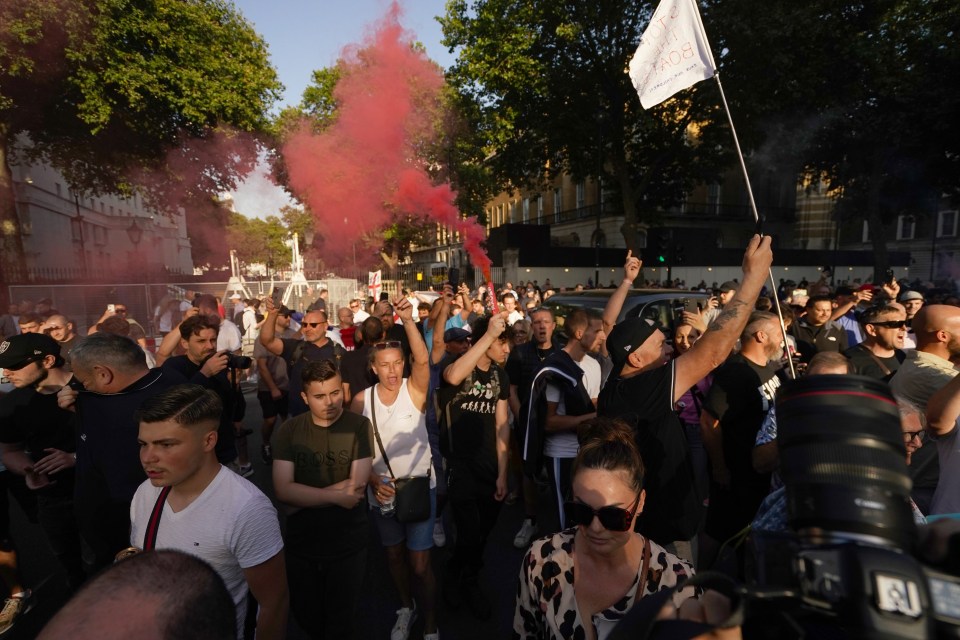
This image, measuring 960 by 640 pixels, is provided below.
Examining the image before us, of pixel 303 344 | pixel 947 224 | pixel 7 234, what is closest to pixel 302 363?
pixel 303 344

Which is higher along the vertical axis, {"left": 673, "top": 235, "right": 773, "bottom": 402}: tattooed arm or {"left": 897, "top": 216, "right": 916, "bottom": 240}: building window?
{"left": 897, "top": 216, "right": 916, "bottom": 240}: building window

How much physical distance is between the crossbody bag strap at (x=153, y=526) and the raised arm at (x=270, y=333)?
11.2 ft

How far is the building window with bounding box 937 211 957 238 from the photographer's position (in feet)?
124

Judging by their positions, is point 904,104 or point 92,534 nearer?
point 92,534

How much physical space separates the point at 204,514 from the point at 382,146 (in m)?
10.4

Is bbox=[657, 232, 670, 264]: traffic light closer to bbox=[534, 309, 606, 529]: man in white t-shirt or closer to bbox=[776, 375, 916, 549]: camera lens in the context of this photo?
bbox=[534, 309, 606, 529]: man in white t-shirt

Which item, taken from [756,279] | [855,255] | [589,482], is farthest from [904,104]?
[589,482]

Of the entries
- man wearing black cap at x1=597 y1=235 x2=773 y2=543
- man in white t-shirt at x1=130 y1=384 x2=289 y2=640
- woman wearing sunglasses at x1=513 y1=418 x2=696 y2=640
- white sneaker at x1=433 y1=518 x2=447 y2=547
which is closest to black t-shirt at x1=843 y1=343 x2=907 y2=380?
man wearing black cap at x1=597 y1=235 x2=773 y2=543

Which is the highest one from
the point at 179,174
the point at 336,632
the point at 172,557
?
the point at 179,174

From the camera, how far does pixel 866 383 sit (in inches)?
32.4

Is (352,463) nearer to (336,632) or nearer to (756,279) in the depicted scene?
(336,632)

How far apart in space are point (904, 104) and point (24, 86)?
29.3 metres

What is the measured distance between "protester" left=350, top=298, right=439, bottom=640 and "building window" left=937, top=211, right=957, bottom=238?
50626 mm

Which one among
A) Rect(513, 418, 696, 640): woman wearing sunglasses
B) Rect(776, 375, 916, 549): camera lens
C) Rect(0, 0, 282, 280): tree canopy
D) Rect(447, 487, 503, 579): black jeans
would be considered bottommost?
Rect(447, 487, 503, 579): black jeans
